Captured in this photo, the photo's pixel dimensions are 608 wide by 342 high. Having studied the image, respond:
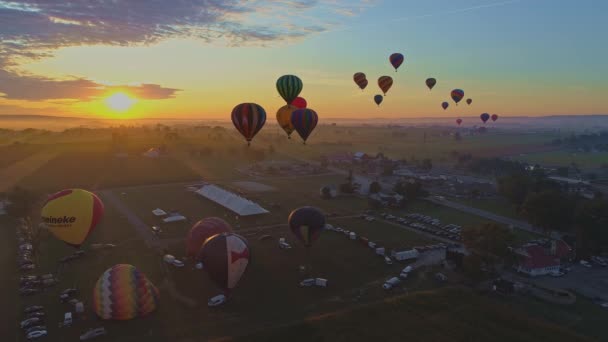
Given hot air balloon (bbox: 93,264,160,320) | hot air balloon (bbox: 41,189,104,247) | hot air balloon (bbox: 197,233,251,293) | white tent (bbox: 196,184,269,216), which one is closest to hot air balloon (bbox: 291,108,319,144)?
white tent (bbox: 196,184,269,216)

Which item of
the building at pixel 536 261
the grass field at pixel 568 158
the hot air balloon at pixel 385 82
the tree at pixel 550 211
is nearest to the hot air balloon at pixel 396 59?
the hot air balloon at pixel 385 82

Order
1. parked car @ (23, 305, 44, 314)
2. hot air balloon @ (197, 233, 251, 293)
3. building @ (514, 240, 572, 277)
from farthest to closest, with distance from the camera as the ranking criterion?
building @ (514, 240, 572, 277) < parked car @ (23, 305, 44, 314) < hot air balloon @ (197, 233, 251, 293)

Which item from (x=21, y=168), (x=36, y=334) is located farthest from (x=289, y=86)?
(x=21, y=168)

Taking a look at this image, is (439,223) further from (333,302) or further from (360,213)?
(333,302)

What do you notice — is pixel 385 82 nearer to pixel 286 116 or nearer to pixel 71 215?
pixel 286 116

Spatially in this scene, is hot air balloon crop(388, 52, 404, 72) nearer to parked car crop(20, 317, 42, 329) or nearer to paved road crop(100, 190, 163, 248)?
paved road crop(100, 190, 163, 248)

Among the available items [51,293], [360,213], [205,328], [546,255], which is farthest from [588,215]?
[51,293]
